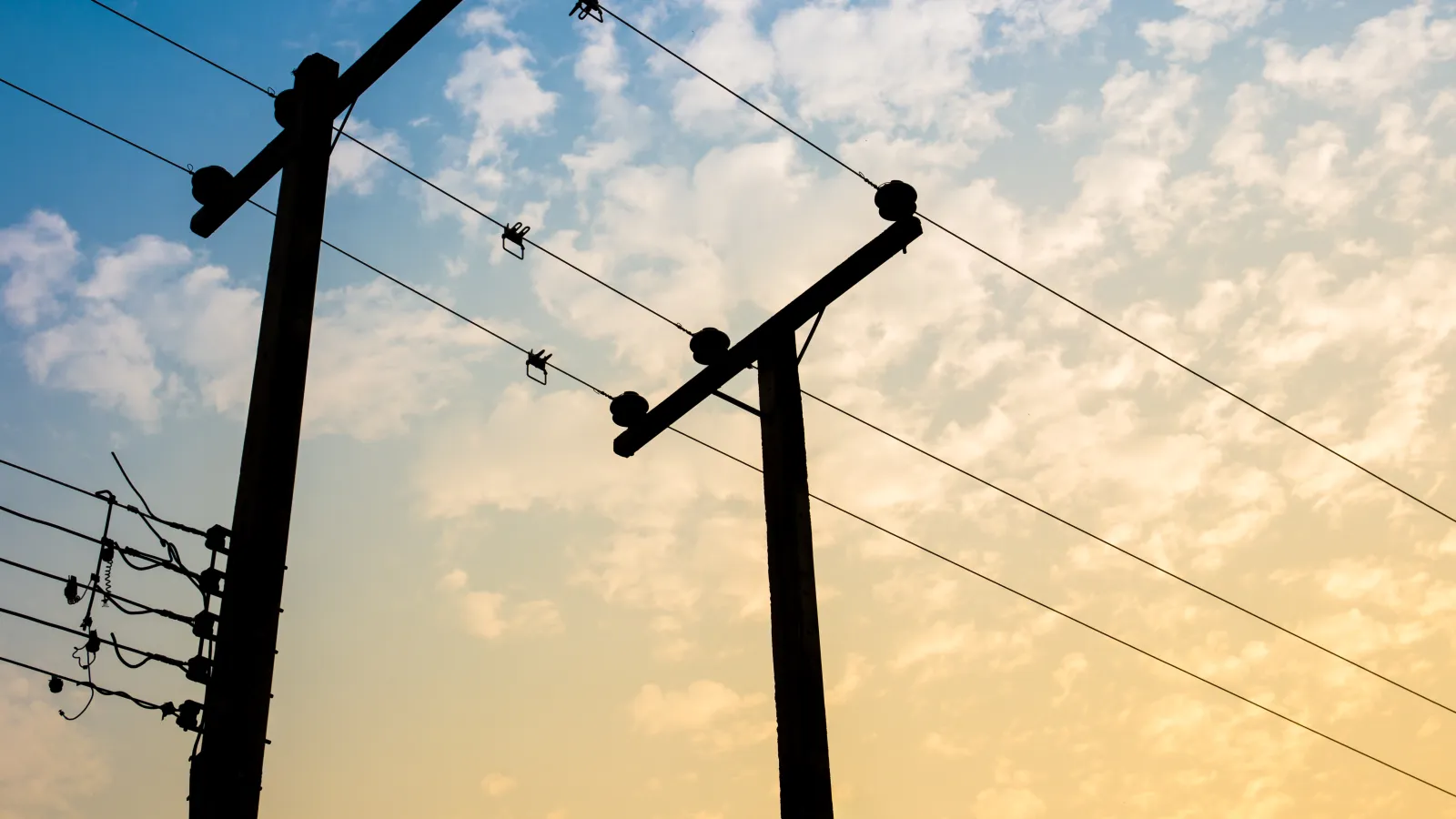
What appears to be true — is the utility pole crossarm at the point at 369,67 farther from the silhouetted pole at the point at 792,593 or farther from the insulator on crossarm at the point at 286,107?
the silhouetted pole at the point at 792,593

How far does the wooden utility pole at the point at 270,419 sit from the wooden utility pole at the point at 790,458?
3799 mm

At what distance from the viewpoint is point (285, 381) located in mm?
7051

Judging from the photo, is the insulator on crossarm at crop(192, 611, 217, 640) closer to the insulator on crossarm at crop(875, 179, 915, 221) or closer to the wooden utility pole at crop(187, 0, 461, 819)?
the wooden utility pole at crop(187, 0, 461, 819)

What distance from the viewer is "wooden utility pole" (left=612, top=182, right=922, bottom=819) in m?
8.94

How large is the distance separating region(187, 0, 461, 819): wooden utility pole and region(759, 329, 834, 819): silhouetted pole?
150 inches

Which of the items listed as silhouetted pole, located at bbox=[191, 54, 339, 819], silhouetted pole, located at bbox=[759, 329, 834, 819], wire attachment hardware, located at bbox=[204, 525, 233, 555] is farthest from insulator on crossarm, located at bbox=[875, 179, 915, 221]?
wire attachment hardware, located at bbox=[204, 525, 233, 555]

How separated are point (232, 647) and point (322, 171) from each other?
3.04 m

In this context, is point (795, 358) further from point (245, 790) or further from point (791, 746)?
point (245, 790)

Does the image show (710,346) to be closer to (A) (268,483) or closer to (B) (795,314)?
(B) (795,314)

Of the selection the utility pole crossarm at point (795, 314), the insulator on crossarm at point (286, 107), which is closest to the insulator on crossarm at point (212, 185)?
the insulator on crossarm at point (286, 107)

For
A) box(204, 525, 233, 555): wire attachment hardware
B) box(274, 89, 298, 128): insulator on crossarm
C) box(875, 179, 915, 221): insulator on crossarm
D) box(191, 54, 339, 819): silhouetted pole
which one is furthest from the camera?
box(875, 179, 915, 221): insulator on crossarm

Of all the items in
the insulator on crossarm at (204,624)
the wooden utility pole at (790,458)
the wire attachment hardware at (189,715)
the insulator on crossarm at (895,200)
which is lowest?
the wire attachment hardware at (189,715)

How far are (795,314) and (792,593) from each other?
8.56 feet

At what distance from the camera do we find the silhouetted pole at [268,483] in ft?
19.8
